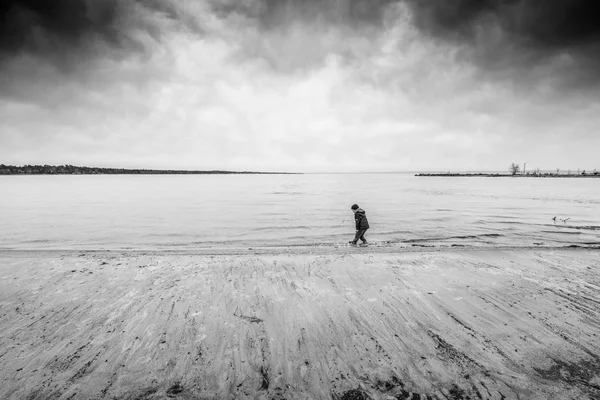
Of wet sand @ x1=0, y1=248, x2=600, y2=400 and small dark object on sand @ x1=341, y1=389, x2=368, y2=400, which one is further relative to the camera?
wet sand @ x1=0, y1=248, x2=600, y2=400

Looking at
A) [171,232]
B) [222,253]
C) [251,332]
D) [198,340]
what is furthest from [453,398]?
[171,232]

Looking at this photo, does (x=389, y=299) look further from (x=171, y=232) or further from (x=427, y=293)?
(x=171, y=232)

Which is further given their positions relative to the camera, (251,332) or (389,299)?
(389,299)

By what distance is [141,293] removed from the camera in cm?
695

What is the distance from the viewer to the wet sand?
398cm

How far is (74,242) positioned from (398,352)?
1616 centimetres

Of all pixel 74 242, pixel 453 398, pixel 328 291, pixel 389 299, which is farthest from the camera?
pixel 74 242

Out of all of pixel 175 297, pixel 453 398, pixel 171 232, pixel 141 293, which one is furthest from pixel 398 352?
pixel 171 232

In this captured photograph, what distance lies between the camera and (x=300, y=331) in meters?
5.34

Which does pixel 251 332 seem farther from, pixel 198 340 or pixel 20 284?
pixel 20 284

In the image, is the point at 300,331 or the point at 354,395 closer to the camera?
the point at 354,395

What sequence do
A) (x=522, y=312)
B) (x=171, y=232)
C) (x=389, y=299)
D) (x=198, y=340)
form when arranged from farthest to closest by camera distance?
1. (x=171, y=232)
2. (x=389, y=299)
3. (x=522, y=312)
4. (x=198, y=340)

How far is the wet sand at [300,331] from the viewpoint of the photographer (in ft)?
13.1

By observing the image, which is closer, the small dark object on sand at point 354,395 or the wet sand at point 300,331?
the small dark object on sand at point 354,395
